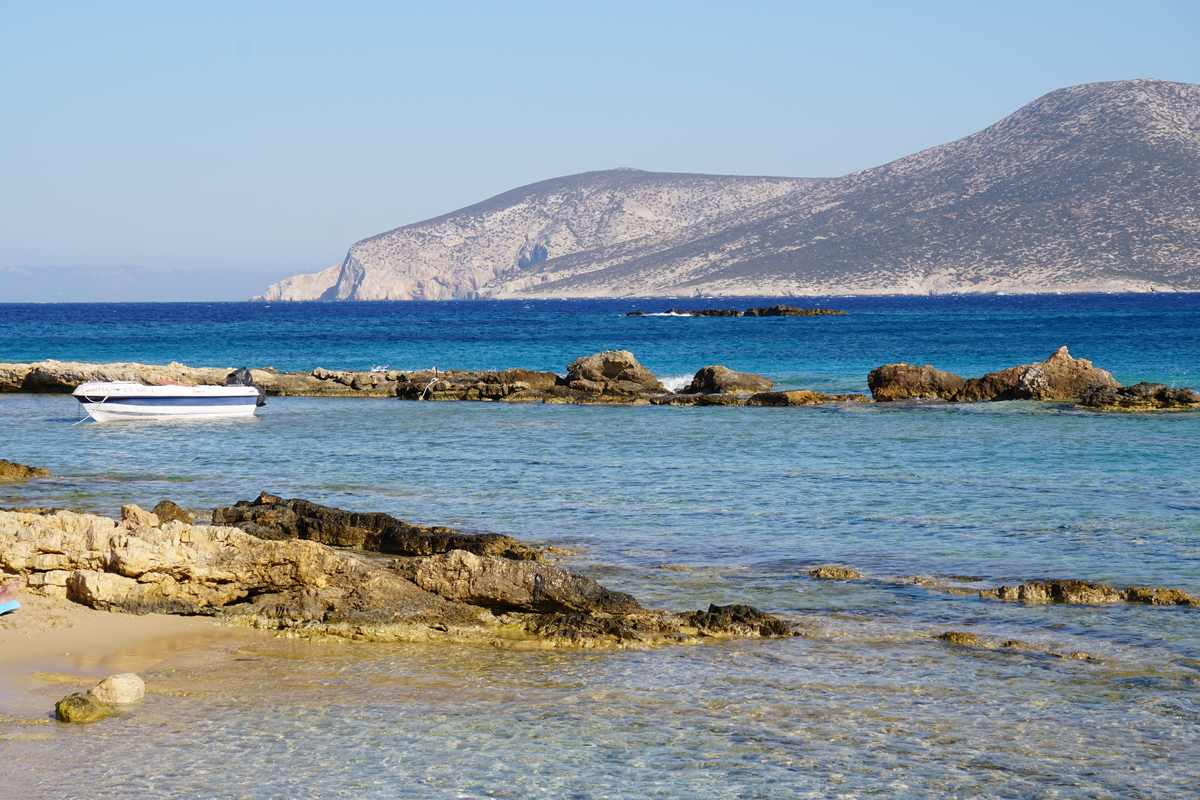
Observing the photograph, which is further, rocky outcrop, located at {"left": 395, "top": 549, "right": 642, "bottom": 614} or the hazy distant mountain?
the hazy distant mountain

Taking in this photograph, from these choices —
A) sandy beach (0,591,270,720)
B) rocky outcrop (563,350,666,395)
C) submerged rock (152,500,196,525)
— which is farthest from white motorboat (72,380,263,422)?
sandy beach (0,591,270,720)

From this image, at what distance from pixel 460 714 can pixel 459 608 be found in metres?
2.07

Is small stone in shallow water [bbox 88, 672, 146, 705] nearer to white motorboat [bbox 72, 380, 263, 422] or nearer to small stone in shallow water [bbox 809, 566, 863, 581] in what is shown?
small stone in shallow water [bbox 809, 566, 863, 581]

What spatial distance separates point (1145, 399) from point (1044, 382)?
3156 mm

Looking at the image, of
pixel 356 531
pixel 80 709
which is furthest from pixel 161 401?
pixel 80 709

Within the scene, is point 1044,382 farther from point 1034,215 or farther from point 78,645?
point 1034,215

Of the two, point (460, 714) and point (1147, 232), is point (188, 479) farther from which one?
point (1147, 232)

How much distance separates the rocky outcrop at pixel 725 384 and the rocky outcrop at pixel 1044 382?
629cm

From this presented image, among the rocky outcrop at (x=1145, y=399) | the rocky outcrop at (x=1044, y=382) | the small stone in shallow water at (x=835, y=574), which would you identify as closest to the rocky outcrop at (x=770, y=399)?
the rocky outcrop at (x=1044, y=382)

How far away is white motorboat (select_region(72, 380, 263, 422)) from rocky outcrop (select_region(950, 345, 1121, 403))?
19.1 meters

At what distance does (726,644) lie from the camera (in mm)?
8109

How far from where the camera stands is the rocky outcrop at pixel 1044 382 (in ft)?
92.5

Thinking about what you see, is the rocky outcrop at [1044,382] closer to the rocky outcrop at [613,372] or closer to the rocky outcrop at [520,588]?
the rocky outcrop at [613,372]

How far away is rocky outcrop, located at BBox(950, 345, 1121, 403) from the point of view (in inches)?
1110
